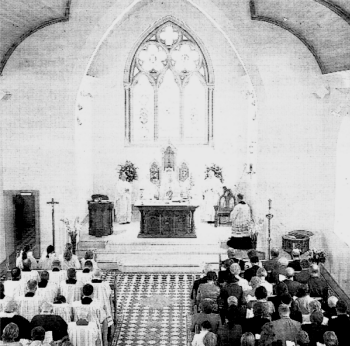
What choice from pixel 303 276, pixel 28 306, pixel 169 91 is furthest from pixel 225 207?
pixel 28 306

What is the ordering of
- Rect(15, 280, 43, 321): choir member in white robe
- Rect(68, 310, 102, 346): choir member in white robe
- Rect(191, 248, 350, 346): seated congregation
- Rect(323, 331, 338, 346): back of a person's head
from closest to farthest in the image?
Rect(323, 331, 338, 346): back of a person's head → Rect(191, 248, 350, 346): seated congregation → Rect(68, 310, 102, 346): choir member in white robe → Rect(15, 280, 43, 321): choir member in white robe

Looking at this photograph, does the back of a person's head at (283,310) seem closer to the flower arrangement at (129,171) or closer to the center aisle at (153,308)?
the center aisle at (153,308)

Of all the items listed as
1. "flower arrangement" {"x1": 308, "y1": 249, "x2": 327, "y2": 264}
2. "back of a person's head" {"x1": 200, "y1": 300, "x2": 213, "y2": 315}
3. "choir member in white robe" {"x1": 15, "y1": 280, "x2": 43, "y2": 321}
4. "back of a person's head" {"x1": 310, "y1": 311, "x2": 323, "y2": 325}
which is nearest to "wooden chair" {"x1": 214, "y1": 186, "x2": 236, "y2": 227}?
"flower arrangement" {"x1": 308, "y1": 249, "x2": 327, "y2": 264}

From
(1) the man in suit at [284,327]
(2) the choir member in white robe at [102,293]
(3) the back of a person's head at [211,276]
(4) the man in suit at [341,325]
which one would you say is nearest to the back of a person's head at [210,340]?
(1) the man in suit at [284,327]

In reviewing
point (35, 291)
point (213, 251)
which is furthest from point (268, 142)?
point (35, 291)

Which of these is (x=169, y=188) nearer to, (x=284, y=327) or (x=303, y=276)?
(x=303, y=276)

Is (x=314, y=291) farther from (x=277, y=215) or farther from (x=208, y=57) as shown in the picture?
(x=208, y=57)

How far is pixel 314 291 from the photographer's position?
14.3 metres

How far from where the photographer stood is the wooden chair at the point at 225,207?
2454 cm

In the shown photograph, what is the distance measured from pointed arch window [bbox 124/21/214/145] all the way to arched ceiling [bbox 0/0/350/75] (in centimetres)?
611

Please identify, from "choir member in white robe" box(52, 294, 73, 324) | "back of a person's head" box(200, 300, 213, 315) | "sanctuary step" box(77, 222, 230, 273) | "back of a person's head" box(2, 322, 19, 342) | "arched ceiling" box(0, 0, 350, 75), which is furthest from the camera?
"sanctuary step" box(77, 222, 230, 273)

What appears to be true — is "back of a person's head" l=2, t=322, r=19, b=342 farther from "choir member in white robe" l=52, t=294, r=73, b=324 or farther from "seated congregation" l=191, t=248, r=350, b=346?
"seated congregation" l=191, t=248, r=350, b=346

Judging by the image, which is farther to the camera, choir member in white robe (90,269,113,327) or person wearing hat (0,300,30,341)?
choir member in white robe (90,269,113,327)

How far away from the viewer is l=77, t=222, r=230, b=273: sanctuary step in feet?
67.5
